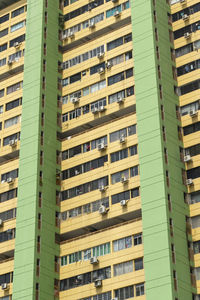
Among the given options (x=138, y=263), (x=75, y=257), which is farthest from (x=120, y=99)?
(x=138, y=263)

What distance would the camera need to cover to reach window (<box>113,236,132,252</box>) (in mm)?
63706

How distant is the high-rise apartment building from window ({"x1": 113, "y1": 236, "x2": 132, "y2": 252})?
4.0 inches

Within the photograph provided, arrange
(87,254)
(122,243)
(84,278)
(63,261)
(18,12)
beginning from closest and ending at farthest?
(122,243), (84,278), (87,254), (63,261), (18,12)

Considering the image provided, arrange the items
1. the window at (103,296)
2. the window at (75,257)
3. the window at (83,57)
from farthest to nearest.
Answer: the window at (83,57), the window at (75,257), the window at (103,296)

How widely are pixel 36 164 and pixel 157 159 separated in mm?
13471

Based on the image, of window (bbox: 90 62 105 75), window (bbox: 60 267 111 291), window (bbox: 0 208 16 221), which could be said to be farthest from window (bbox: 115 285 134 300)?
window (bbox: 90 62 105 75)

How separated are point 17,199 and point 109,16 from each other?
2287 centimetres

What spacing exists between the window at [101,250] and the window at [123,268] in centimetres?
212

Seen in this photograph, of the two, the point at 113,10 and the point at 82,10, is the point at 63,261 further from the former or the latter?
the point at 82,10

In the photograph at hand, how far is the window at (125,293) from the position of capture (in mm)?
61094

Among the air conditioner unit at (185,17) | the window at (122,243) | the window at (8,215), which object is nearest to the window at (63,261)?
the window at (122,243)

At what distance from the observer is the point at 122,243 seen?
211 ft

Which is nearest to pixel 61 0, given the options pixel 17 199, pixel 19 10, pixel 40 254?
pixel 19 10

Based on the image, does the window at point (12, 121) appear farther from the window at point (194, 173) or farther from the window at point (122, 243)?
the window at point (194, 173)
